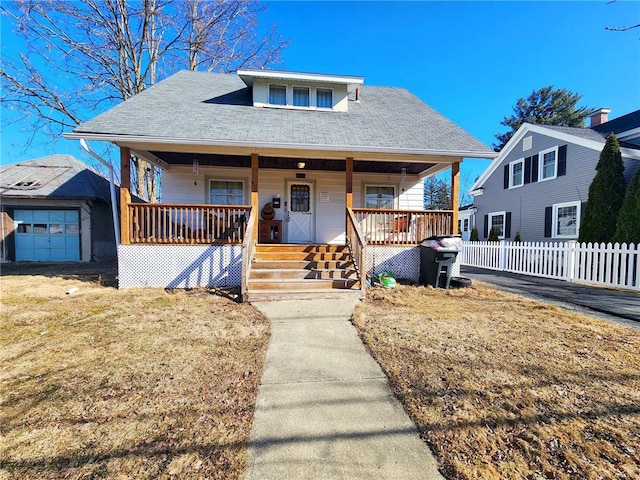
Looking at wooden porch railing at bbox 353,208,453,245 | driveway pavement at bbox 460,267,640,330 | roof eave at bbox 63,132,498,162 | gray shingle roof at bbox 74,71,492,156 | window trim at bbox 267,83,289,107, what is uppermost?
window trim at bbox 267,83,289,107

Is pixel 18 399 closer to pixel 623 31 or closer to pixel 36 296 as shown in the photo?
pixel 36 296

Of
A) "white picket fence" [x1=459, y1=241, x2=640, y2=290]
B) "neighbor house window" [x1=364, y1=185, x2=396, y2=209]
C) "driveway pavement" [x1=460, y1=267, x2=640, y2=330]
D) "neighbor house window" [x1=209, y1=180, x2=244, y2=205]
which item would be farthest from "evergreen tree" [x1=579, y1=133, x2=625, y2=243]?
"neighbor house window" [x1=209, y1=180, x2=244, y2=205]

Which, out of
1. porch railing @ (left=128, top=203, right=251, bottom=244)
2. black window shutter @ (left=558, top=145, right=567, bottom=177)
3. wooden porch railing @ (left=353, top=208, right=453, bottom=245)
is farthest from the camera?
black window shutter @ (left=558, top=145, right=567, bottom=177)

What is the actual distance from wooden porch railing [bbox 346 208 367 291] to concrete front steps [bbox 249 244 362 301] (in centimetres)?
15

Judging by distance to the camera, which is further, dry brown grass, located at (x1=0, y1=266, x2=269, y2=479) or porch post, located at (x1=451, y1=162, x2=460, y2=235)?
porch post, located at (x1=451, y1=162, x2=460, y2=235)

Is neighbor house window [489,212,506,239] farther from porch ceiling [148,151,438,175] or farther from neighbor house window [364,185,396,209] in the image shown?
neighbor house window [364,185,396,209]

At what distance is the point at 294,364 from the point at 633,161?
15.0 m

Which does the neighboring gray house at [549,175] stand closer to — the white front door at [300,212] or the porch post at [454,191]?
the porch post at [454,191]

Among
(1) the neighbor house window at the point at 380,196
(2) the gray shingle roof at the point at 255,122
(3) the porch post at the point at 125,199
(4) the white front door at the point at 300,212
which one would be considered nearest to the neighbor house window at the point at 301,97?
(2) the gray shingle roof at the point at 255,122

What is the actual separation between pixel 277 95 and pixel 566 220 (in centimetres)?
1354

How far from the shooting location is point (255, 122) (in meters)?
7.68

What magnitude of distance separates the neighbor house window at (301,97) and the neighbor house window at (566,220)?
12.2m

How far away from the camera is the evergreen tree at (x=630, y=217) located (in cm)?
916

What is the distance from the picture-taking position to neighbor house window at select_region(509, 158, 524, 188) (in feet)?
49.1
